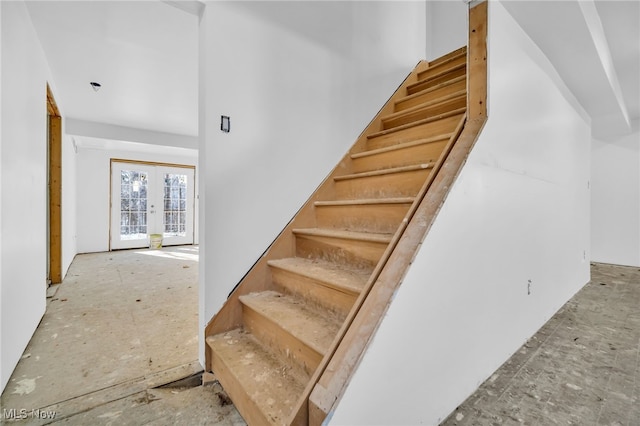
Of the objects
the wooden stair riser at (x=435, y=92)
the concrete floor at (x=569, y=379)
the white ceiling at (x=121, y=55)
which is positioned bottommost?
the concrete floor at (x=569, y=379)

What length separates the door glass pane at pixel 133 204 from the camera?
6605 mm

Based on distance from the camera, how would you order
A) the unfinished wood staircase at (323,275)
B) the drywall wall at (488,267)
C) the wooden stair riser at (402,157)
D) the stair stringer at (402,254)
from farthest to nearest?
the wooden stair riser at (402,157) → the unfinished wood staircase at (323,275) → the drywall wall at (488,267) → the stair stringer at (402,254)

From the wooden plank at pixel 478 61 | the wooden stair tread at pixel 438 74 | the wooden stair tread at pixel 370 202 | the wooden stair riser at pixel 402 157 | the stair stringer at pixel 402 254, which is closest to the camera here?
the stair stringer at pixel 402 254

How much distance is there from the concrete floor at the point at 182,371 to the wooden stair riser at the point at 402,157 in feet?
4.53

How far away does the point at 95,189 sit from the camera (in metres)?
6.30

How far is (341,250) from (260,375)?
78 centimetres

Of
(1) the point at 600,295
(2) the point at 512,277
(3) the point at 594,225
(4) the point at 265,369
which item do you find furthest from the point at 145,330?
(3) the point at 594,225

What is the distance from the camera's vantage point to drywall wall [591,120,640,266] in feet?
15.7

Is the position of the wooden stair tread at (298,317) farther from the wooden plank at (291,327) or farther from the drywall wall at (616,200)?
the drywall wall at (616,200)

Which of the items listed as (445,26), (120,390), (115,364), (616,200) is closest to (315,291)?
(120,390)

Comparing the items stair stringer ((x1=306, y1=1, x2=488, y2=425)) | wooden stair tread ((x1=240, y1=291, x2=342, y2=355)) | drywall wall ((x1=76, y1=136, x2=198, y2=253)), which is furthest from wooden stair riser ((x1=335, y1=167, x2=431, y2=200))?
drywall wall ((x1=76, y1=136, x2=198, y2=253))

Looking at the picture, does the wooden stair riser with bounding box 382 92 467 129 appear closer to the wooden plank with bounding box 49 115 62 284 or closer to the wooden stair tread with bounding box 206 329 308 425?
the wooden stair tread with bounding box 206 329 308 425

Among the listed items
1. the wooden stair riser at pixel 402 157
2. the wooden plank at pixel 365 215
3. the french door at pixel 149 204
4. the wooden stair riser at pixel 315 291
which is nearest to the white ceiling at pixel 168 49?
the wooden stair riser at pixel 402 157

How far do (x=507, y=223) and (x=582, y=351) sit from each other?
1106 millimetres
